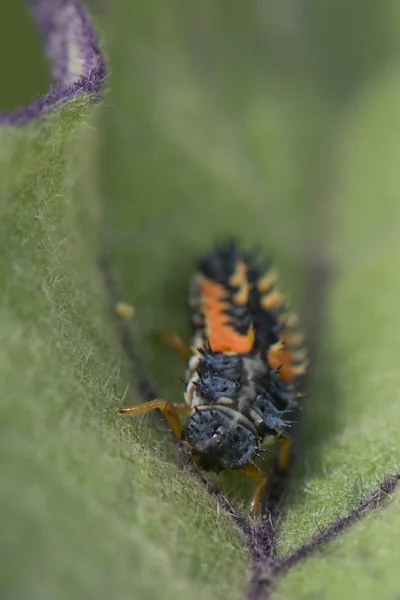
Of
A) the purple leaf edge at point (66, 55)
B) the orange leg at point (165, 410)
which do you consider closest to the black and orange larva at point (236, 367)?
the orange leg at point (165, 410)

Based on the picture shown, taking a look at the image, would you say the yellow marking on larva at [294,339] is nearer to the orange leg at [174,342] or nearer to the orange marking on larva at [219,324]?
the orange marking on larva at [219,324]

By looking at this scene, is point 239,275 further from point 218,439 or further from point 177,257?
point 218,439

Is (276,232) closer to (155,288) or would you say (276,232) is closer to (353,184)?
(353,184)

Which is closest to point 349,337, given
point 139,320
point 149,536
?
point 139,320

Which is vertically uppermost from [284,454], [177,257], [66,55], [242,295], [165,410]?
[66,55]

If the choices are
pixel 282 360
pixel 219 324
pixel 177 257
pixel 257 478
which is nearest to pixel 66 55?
pixel 177 257
